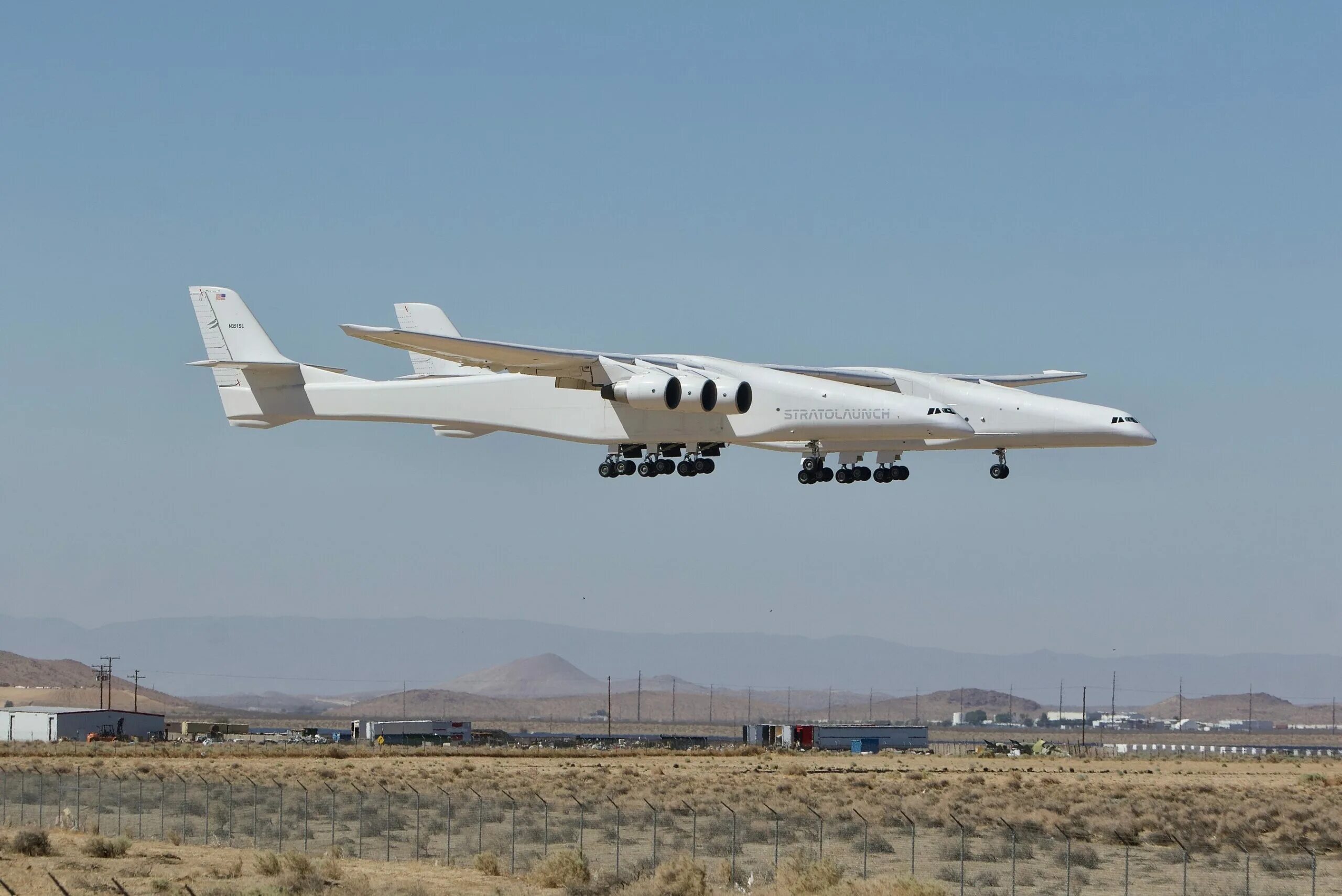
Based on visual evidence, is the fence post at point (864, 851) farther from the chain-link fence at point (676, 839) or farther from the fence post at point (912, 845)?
the fence post at point (912, 845)

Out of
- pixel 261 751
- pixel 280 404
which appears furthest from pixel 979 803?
pixel 261 751

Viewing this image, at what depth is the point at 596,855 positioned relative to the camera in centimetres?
3559

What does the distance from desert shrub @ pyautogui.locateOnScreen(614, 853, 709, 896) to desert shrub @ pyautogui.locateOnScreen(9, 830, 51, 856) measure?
13699 millimetres

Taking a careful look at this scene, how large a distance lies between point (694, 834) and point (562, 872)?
5197 millimetres

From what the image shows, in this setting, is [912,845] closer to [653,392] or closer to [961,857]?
[961,857]

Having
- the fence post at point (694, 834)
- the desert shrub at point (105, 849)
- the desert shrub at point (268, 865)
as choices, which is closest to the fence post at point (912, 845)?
the fence post at point (694, 834)

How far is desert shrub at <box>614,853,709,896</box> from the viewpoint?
90.8 ft

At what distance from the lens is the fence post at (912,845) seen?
106ft

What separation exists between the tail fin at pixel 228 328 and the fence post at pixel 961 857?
87.7ft

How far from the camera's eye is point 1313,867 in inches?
1216

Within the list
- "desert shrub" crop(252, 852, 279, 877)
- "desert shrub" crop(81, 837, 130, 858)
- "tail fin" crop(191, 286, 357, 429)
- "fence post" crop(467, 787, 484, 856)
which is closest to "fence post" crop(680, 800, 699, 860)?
"fence post" crop(467, 787, 484, 856)

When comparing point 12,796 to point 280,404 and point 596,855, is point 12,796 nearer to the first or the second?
point 280,404

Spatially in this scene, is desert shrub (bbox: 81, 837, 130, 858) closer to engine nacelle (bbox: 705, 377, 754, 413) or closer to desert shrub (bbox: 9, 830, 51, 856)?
desert shrub (bbox: 9, 830, 51, 856)

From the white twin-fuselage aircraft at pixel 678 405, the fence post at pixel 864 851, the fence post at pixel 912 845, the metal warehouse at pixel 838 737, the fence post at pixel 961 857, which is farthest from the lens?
the metal warehouse at pixel 838 737
